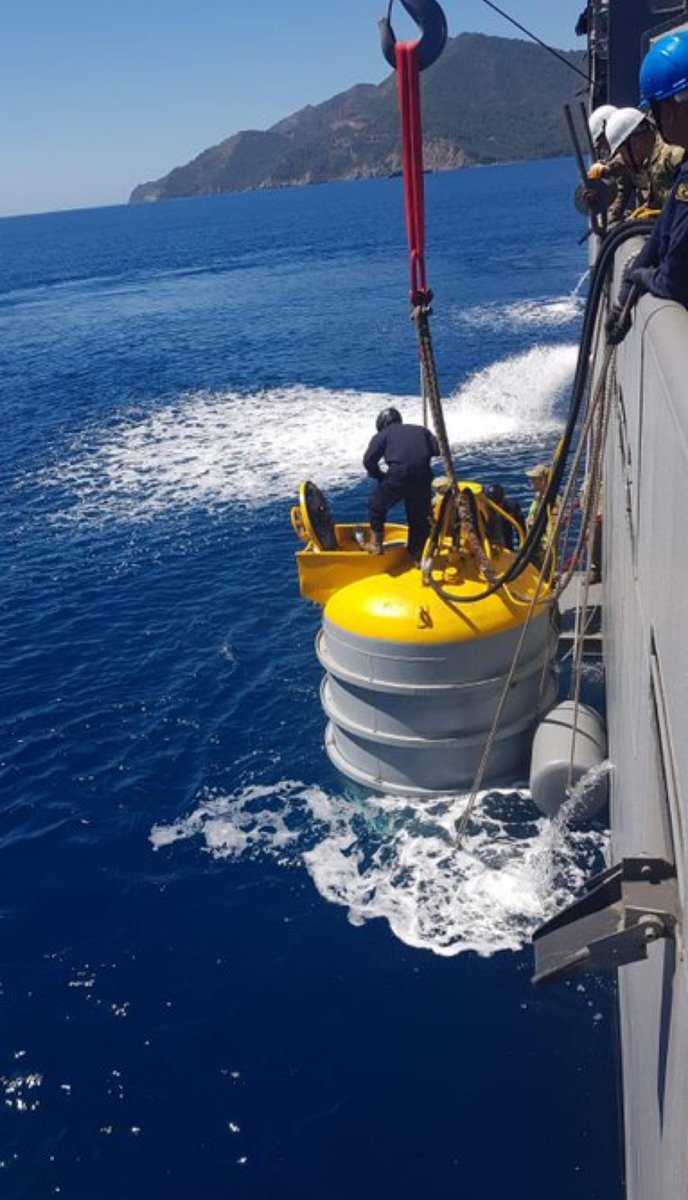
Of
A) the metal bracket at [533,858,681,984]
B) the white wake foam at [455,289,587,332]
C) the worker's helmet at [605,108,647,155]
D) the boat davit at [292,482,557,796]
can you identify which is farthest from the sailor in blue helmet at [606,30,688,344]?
the white wake foam at [455,289,587,332]

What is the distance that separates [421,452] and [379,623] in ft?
6.61

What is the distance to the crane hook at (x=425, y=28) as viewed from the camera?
6547 mm

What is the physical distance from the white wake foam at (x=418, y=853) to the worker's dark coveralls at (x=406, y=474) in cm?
302

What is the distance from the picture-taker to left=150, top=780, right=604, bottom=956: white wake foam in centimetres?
881

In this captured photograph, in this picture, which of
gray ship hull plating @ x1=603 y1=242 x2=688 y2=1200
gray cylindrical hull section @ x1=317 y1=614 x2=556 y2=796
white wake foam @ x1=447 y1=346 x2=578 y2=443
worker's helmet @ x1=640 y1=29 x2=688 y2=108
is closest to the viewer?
gray ship hull plating @ x1=603 y1=242 x2=688 y2=1200

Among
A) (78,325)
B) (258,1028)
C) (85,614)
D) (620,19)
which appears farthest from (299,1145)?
(78,325)

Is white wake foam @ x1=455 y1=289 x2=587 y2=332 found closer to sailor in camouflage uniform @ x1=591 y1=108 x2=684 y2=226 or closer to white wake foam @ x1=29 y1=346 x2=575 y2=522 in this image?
white wake foam @ x1=29 y1=346 x2=575 y2=522

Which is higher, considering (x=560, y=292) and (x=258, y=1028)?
(x=560, y=292)

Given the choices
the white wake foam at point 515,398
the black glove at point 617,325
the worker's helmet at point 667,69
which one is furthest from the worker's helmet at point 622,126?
the white wake foam at point 515,398

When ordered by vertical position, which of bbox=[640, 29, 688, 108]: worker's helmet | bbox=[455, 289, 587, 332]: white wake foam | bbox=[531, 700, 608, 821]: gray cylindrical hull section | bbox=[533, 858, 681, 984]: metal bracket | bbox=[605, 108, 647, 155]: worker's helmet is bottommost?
bbox=[531, 700, 608, 821]: gray cylindrical hull section

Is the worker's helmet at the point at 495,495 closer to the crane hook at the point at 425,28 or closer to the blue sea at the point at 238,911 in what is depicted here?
the blue sea at the point at 238,911

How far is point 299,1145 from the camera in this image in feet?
22.8

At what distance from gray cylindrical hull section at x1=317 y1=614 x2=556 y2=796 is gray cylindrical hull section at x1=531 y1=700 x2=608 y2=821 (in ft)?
1.42

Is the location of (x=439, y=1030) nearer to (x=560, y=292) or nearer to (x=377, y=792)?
(x=377, y=792)
